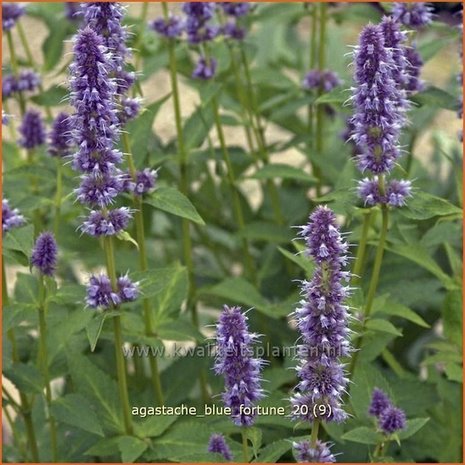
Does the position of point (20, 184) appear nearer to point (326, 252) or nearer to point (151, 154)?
point (151, 154)

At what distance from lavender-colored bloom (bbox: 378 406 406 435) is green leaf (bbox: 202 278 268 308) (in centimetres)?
107

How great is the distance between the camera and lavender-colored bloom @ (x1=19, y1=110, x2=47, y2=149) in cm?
475

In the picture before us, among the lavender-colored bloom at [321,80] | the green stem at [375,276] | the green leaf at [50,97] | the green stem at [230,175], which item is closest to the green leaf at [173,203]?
the green stem at [375,276]

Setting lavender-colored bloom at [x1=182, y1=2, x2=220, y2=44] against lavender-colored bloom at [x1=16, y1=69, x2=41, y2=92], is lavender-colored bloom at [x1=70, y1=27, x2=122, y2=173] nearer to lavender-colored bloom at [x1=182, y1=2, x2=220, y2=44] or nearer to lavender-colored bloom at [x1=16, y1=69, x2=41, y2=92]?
lavender-colored bloom at [x1=182, y1=2, x2=220, y2=44]

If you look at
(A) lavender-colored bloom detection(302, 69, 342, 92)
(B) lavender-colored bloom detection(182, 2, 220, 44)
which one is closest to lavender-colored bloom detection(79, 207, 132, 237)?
(B) lavender-colored bloom detection(182, 2, 220, 44)

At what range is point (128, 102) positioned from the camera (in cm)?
356

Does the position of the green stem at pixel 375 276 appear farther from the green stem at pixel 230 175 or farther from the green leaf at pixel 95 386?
Answer: the green stem at pixel 230 175

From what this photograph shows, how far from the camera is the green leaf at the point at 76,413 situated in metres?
3.81

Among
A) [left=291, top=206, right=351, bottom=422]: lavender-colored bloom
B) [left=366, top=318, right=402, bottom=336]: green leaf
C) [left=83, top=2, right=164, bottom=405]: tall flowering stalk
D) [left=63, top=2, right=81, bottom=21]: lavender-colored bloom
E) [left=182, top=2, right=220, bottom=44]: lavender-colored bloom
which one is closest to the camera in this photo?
[left=291, top=206, right=351, bottom=422]: lavender-colored bloom

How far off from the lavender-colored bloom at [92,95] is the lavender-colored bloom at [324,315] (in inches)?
28.7

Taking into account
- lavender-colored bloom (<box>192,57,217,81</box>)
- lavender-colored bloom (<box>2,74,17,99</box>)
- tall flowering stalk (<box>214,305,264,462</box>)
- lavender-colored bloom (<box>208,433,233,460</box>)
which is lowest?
lavender-colored bloom (<box>208,433,233,460</box>)

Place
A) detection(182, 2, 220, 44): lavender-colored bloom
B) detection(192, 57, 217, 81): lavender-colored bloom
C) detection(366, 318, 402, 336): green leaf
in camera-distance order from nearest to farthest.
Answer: detection(366, 318, 402, 336): green leaf → detection(182, 2, 220, 44): lavender-colored bloom → detection(192, 57, 217, 81): lavender-colored bloom

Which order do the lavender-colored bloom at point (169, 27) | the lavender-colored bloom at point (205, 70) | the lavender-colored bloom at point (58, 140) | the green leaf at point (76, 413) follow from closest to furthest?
the green leaf at point (76, 413), the lavender-colored bloom at point (58, 140), the lavender-colored bloom at point (169, 27), the lavender-colored bloom at point (205, 70)

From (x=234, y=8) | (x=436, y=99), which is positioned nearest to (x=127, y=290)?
(x=436, y=99)
